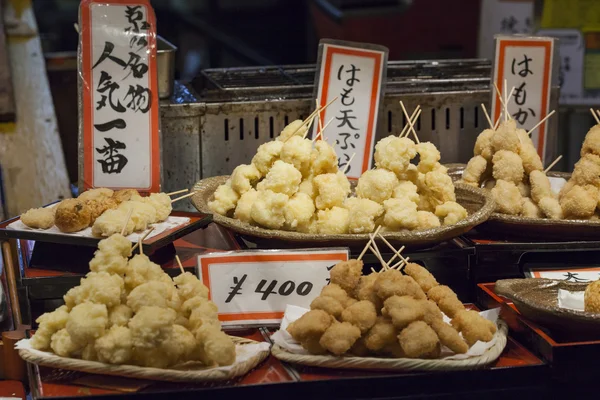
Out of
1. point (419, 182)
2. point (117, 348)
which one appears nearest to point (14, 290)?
point (117, 348)

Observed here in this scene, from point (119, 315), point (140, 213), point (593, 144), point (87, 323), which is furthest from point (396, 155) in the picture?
point (87, 323)

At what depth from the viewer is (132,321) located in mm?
2359

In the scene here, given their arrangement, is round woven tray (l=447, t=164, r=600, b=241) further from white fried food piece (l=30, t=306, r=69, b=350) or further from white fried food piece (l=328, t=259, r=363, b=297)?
white fried food piece (l=30, t=306, r=69, b=350)

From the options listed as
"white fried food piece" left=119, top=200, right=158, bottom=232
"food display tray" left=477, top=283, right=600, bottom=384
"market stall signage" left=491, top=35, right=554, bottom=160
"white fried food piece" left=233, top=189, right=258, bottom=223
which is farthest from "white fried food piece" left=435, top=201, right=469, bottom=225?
"white fried food piece" left=119, top=200, right=158, bottom=232

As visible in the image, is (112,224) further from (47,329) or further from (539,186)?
(539,186)

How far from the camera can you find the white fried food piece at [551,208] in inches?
136

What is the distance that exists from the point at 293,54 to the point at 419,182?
546cm

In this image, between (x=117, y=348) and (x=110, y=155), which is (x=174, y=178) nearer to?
(x=110, y=155)

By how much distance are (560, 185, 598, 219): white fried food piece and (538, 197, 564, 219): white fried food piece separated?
20 millimetres

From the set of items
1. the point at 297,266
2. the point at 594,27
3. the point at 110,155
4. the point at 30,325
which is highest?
the point at 594,27

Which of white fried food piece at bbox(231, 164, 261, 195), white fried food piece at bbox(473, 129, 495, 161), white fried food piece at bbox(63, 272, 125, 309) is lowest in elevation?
white fried food piece at bbox(63, 272, 125, 309)

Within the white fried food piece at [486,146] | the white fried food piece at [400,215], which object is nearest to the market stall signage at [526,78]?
the white fried food piece at [486,146]

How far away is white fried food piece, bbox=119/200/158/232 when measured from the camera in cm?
292

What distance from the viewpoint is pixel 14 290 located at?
3.21m
